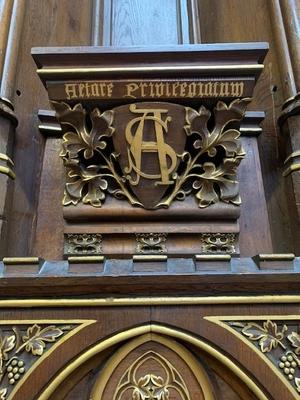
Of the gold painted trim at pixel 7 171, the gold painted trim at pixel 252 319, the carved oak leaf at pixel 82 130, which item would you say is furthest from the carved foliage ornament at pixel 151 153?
the gold painted trim at pixel 252 319

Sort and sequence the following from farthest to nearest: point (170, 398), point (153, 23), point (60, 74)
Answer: point (153, 23), point (60, 74), point (170, 398)

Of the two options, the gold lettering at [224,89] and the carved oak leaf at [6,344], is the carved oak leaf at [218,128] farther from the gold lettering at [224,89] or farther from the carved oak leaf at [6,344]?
the carved oak leaf at [6,344]

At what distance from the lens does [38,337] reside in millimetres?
663

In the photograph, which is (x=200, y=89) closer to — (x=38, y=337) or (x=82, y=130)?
(x=82, y=130)

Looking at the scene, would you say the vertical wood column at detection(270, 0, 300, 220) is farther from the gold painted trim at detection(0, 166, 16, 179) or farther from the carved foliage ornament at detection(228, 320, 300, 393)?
the gold painted trim at detection(0, 166, 16, 179)

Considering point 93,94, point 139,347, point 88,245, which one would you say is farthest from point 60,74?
point 139,347

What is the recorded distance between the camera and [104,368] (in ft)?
2.18

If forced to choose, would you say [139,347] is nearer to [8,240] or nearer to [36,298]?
[36,298]

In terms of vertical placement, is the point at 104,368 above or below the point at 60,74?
below

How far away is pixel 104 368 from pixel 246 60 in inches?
21.4

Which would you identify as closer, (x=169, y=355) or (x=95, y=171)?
(x=169, y=355)

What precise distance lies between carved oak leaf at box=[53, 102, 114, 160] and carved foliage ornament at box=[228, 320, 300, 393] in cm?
38

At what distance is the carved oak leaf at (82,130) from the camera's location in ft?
2.58

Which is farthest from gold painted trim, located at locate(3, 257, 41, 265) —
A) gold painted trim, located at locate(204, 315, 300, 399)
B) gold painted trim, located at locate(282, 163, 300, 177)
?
gold painted trim, located at locate(282, 163, 300, 177)
